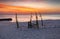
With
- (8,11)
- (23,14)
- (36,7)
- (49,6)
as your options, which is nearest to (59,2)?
(49,6)

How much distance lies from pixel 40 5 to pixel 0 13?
1012mm

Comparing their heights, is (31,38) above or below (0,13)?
below

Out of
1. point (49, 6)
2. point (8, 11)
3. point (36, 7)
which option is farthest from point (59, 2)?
point (8, 11)

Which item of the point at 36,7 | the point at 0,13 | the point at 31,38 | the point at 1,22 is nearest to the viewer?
the point at 31,38

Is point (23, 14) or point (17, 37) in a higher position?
point (23, 14)

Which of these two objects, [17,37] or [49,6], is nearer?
[17,37]

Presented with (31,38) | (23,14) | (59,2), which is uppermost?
(59,2)

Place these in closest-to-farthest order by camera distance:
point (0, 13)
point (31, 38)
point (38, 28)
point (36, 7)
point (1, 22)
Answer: point (31, 38) < point (38, 28) < point (1, 22) < point (0, 13) < point (36, 7)

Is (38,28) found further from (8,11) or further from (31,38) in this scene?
(8,11)

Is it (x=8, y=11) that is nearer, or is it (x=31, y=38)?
(x=31, y=38)

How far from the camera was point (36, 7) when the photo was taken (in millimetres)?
4234

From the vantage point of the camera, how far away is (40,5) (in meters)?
4.28

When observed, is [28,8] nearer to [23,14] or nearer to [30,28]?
[23,14]

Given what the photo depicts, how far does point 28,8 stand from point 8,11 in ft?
1.62
